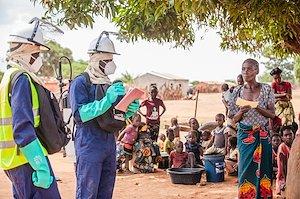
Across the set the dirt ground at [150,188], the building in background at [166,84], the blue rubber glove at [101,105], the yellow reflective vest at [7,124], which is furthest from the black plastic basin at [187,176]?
the building in background at [166,84]

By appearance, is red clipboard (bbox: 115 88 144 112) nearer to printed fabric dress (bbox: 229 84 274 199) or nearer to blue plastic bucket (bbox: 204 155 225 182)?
printed fabric dress (bbox: 229 84 274 199)

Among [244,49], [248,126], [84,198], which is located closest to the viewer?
[84,198]

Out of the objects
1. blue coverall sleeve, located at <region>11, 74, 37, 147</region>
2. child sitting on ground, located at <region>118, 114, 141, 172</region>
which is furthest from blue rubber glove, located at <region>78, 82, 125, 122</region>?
child sitting on ground, located at <region>118, 114, 141, 172</region>

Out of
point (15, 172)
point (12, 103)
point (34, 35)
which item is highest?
point (34, 35)

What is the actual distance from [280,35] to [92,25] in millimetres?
2444

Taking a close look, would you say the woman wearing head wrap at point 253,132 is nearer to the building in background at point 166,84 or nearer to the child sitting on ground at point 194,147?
the child sitting on ground at point 194,147

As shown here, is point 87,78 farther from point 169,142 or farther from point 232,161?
point 169,142

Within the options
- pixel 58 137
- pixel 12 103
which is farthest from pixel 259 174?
pixel 12 103

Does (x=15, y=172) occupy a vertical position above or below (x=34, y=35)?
below

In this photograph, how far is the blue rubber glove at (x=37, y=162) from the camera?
3.07 metres

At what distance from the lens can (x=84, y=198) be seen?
4121 mm

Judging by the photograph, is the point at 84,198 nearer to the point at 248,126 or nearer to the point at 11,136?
the point at 11,136

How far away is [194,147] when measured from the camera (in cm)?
883

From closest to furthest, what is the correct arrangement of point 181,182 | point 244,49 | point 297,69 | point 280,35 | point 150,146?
1. point 280,35
2. point 181,182
3. point 150,146
4. point 244,49
5. point 297,69
